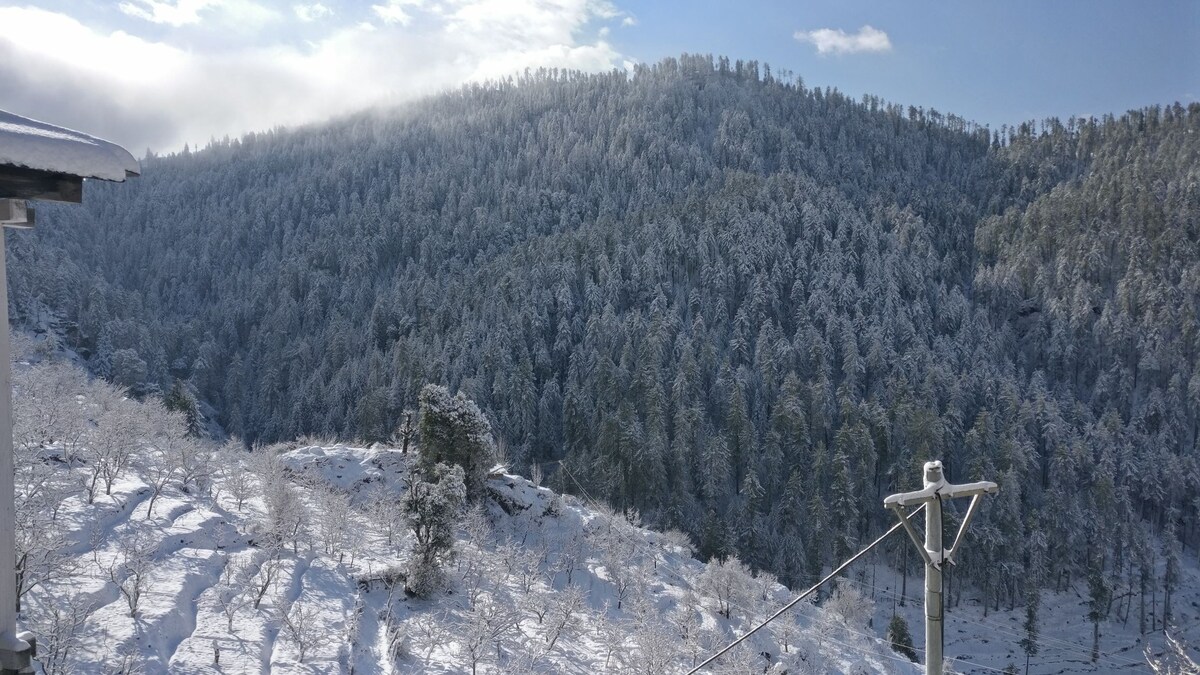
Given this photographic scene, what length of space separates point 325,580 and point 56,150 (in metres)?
34.2

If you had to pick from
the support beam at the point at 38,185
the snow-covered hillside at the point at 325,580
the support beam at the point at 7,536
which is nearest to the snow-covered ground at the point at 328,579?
the snow-covered hillside at the point at 325,580

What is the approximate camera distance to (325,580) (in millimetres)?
34406

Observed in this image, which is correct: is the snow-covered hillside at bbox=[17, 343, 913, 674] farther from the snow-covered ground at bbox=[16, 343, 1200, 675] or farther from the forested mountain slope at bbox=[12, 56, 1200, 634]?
the forested mountain slope at bbox=[12, 56, 1200, 634]

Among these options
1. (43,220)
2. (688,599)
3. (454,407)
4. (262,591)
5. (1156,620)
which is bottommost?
(1156,620)

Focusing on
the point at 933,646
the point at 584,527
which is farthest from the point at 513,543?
the point at 933,646

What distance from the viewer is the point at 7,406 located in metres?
4.09

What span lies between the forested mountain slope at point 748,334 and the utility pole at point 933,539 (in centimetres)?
6483

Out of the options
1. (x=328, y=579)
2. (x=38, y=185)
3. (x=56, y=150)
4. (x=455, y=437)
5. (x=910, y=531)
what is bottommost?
(x=328, y=579)

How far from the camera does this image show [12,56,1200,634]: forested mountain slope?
8388cm

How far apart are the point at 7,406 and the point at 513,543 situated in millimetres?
43388

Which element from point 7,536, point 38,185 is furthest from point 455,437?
point 38,185

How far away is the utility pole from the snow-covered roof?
8043 mm

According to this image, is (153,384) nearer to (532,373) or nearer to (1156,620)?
(532,373)

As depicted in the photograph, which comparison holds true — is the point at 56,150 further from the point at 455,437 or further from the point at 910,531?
the point at 455,437
